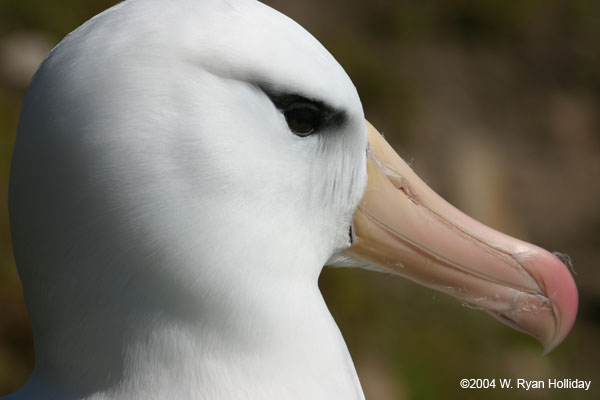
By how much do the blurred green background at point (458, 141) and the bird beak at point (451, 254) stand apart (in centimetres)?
227

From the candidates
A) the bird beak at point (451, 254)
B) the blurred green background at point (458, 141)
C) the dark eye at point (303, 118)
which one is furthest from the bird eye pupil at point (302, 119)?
the blurred green background at point (458, 141)

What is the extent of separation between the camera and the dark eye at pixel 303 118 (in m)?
1.51

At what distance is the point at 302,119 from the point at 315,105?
38 mm

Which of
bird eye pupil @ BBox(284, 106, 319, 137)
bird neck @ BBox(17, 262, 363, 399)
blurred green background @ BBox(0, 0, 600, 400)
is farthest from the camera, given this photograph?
blurred green background @ BBox(0, 0, 600, 400)

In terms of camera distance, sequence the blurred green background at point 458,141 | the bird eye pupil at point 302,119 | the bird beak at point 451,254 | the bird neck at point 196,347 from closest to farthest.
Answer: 1. the bird neck at point 196,347
2. the bird eye pupil at point 302,119
3. the bird beak at point 451,254
4. the blurred green background at point 458,141

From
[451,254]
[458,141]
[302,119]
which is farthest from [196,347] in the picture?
[458,141]

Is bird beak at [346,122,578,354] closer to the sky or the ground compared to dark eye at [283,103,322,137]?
closer to the ground

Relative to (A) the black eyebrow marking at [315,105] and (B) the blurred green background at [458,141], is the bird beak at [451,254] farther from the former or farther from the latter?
(B) the blurred green background at [458,141]

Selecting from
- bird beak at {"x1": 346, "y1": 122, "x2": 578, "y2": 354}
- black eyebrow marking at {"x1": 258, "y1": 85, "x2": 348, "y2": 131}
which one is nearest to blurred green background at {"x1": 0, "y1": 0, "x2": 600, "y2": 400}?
bird beak at {"x1": 346, "y1": 122, "x2": 578, "y2": 354}

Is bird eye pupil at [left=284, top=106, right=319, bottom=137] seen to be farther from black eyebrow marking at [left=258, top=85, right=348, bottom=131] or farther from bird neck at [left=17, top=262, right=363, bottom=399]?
bird neck at [left=17, top=262, right=363, bottom=399]

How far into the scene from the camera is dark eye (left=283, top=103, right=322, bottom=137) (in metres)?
1.51

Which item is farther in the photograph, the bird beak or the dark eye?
the bird beak

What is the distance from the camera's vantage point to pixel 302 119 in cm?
153

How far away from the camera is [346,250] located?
70.6 inches
